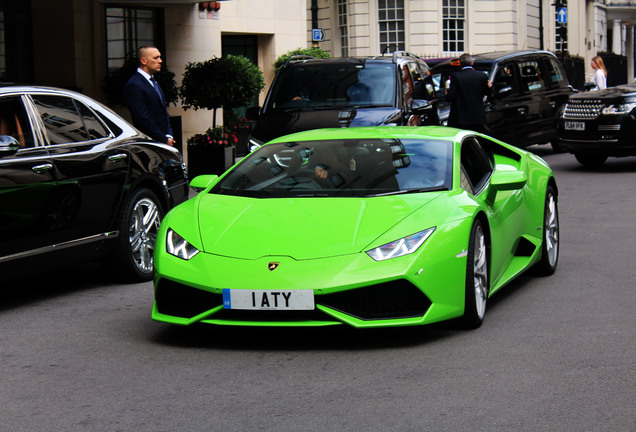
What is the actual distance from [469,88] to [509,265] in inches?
349

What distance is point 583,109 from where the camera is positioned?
18266 mm

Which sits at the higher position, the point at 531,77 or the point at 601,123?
the point at 531,77

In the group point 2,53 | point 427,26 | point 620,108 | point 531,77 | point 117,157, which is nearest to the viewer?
point 117,157

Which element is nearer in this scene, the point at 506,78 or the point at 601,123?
the point at 601,123

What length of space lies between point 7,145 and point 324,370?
9.37 feet

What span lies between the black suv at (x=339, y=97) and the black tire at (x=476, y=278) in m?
6.30

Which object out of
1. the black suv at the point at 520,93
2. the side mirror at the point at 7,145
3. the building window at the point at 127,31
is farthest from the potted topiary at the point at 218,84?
the side mirror at the point at 7,145

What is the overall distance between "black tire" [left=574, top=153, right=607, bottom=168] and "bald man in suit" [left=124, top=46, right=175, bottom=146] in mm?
10005

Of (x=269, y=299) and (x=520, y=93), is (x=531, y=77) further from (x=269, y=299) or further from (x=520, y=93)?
(x=269, y=299)

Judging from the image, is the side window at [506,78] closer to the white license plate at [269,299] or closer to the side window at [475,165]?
the side window at [475,165]

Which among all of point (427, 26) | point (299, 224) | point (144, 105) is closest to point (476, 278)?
point (299, 224)

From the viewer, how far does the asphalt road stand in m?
4.80

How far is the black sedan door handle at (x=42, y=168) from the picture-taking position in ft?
24.5

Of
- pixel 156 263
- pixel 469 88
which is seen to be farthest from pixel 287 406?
pixel 469 88
